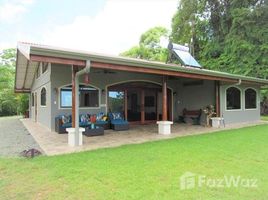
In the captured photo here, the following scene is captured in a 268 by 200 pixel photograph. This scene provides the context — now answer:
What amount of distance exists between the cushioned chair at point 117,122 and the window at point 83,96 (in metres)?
0.90

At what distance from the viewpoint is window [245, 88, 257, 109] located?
46.3 ft

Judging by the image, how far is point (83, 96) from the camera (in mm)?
10906

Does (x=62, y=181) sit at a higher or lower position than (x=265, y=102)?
lower

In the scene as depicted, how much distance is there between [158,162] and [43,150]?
331cm

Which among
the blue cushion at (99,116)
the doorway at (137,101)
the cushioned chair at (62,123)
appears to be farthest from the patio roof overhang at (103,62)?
the doorway at (137,101)

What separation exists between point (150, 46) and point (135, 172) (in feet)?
113

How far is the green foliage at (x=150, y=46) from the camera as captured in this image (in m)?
36.7

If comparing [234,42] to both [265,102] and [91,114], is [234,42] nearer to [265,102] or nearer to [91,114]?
[265,102]

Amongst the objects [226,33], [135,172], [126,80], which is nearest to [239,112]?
[126,80]

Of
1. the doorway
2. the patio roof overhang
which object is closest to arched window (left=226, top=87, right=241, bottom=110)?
the patio roof overhang

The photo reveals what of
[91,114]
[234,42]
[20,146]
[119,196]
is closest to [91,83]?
[91,114]

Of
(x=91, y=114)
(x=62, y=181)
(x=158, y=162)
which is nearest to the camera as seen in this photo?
(x=62, y=181)

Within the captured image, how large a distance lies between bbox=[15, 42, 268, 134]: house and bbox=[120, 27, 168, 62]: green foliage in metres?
22.8

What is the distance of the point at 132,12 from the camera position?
36.3 metres
